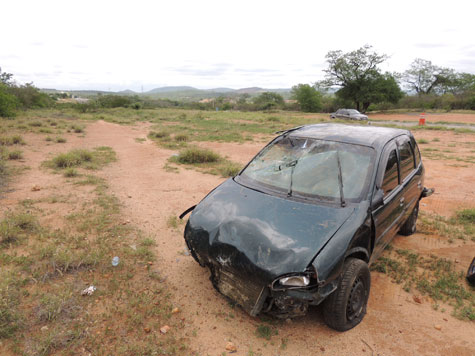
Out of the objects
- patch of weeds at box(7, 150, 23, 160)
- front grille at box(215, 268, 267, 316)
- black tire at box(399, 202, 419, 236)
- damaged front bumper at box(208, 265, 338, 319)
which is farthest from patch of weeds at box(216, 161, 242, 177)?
patch of weeds at box(7, 150, 23, 160)

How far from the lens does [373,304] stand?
3.18 meters

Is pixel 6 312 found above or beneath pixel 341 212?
beneath

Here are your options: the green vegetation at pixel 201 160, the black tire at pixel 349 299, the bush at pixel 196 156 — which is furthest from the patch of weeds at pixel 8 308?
the bush at pixel 196 156

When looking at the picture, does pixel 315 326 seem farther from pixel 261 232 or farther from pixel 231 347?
pixel 261 232

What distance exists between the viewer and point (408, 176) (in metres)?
4.01

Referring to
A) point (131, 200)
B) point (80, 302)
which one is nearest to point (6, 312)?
point (80, 302)

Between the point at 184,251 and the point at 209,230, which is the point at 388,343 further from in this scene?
the point at 184,251

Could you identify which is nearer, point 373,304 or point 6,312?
point 6,312

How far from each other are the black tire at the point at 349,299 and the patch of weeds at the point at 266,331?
491mm

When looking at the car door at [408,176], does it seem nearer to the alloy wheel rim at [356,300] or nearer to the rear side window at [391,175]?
the rear side window at [391,175]

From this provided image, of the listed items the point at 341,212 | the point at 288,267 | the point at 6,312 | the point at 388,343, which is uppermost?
the point at 341,212

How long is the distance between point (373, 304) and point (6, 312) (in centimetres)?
360

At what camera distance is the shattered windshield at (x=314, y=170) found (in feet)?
10.3

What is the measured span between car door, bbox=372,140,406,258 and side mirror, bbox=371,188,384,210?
3 centimetres
